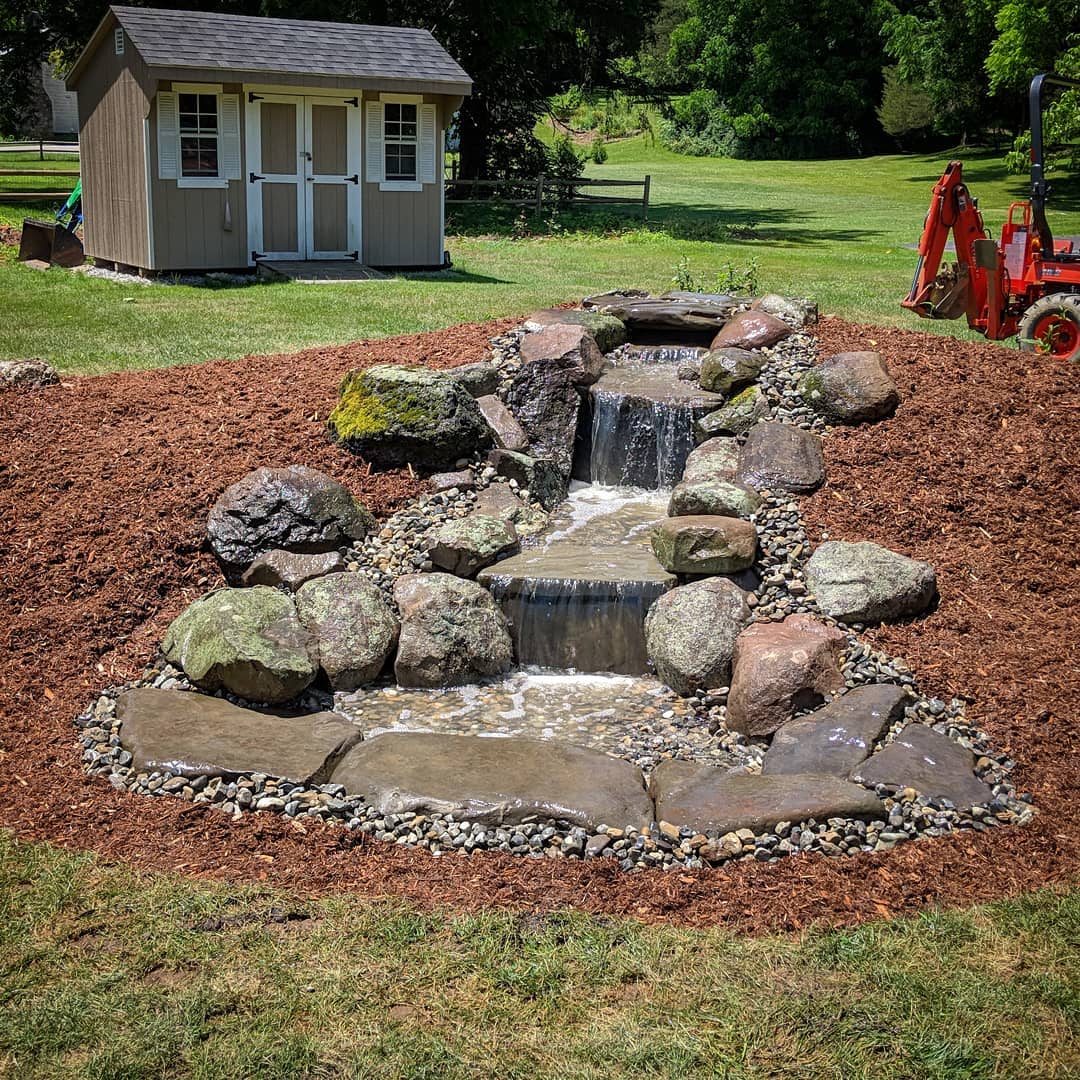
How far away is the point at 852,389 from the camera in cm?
834

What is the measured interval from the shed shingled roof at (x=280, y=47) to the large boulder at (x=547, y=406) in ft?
25.7

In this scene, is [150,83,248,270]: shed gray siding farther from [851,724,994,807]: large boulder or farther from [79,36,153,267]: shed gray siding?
[851,724,994,807]: large boulder

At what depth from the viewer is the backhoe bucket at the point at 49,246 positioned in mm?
16984

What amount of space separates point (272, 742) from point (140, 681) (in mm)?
1051

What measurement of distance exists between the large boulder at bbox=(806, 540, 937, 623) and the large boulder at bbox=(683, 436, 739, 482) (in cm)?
144

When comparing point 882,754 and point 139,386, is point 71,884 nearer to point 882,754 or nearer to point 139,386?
point 882,754

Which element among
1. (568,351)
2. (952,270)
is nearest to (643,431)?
(568,351)

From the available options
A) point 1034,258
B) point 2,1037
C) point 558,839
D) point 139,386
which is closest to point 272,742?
point 558,839

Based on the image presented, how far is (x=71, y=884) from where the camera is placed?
4.32m

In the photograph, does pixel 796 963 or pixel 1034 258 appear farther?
pixel 1034 258

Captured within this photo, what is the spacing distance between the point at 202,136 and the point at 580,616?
35.6ft

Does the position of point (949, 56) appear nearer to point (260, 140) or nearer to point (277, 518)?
point (260, 140)

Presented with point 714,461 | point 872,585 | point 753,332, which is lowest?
point 872,585

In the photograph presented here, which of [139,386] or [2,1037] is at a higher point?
[139,386]
